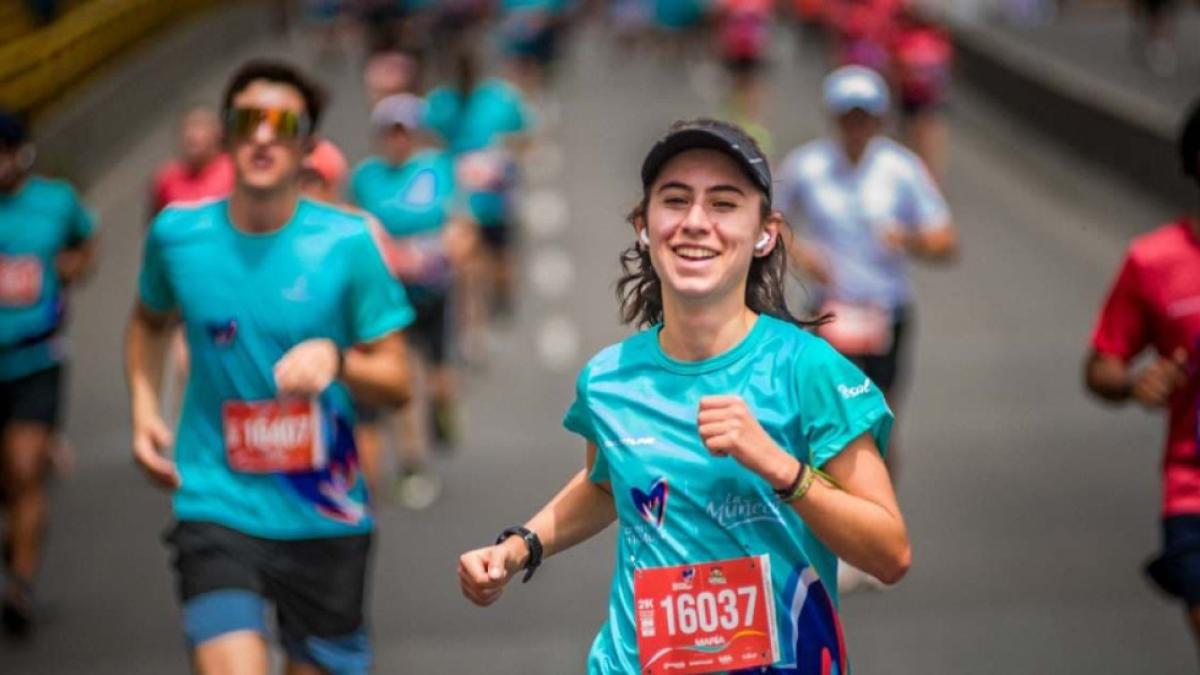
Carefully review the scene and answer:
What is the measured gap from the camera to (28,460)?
9258 millimetres

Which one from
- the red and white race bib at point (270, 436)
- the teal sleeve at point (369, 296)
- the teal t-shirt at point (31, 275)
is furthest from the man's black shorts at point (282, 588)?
the teal t-shirt at point (31, 275)

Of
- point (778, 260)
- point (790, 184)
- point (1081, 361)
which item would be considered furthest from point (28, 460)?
point (1081, 361)

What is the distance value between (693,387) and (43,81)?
54.3 ft

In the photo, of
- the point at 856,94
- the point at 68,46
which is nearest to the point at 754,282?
the point at 856,94

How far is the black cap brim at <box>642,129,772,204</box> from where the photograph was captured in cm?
441

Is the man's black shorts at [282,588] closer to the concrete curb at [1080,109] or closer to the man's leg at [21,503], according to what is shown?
the man's leg at [21,503]

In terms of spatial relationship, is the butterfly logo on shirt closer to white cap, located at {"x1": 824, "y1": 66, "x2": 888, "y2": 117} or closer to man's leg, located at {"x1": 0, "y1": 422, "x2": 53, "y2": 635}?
man's leg, located at {"x1": 0, "y1": 422, "x2": 53, "y2": 635}

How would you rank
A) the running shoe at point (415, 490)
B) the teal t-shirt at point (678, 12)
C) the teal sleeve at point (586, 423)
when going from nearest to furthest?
the teal sleeve at point (586, 423) < the running shoe at point (415, 490) < the teal t-shirt at point (678, 12)

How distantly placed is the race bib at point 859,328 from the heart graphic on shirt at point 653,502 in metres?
4.98

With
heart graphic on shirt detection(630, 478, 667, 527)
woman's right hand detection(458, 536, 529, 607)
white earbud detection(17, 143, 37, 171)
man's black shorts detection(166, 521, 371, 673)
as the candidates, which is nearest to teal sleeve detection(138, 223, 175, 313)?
man's black shorts detection(166, 521, 371, 673)

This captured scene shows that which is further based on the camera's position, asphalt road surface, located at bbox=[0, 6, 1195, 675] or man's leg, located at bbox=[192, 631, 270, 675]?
asphalt road surface, located at bbox=[0, 6, 1195, 675]

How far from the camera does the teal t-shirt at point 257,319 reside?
234 inches

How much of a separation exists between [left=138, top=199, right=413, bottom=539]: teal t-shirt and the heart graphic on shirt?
1.76 meters

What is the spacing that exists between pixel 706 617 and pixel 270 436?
182 cm
